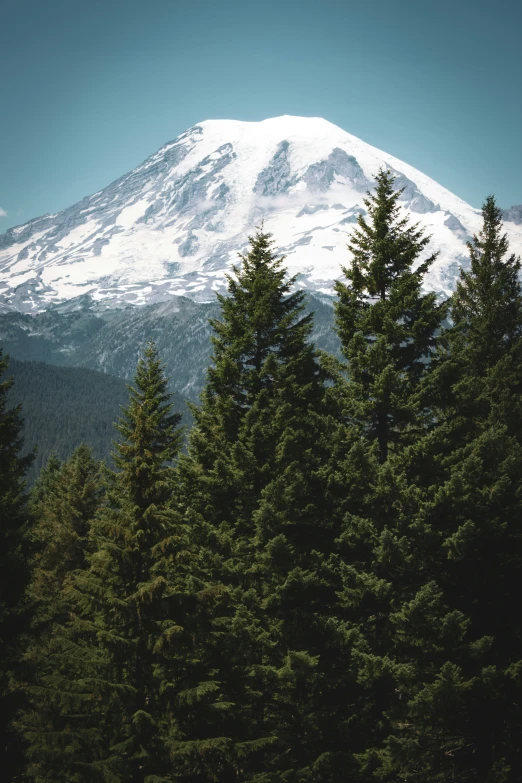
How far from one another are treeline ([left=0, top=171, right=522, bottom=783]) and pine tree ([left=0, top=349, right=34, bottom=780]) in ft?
0.26

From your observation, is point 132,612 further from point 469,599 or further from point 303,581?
point 469,599

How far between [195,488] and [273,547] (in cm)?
388

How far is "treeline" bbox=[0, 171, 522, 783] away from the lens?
45.3ft

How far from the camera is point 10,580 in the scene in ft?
57.6

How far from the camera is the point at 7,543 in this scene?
1775 cm

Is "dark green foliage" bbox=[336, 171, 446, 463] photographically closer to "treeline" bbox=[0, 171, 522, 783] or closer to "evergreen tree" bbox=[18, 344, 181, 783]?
"treeline" bbox=[0, 171, 522, 783]

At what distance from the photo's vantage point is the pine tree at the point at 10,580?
52.3 feet

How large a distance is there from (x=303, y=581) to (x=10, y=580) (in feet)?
29.0

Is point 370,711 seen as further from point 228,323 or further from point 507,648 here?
point 228,323

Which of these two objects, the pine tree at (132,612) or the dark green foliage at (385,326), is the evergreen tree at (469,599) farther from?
the pine tree at (132,612)

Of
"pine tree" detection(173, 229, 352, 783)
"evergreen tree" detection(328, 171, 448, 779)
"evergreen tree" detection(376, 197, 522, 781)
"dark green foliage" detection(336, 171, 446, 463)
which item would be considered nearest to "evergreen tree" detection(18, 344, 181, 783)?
"pine tree" detection(173, 229, 352, 783)

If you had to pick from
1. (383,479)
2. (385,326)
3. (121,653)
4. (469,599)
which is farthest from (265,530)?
(385,326)

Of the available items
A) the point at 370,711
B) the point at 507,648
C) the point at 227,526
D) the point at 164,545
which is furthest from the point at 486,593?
the point at 164,545

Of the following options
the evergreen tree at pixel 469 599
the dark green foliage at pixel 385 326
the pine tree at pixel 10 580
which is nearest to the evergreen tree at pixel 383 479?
the dark green foliage at pixel 385 326
